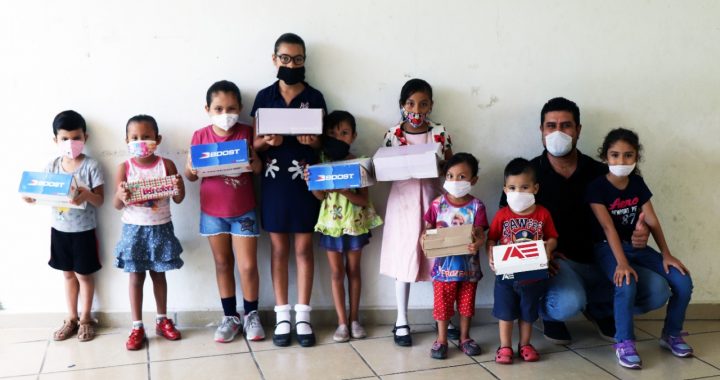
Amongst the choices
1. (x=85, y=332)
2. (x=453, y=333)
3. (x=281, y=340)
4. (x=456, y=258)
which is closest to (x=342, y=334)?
(x=281, y=340)

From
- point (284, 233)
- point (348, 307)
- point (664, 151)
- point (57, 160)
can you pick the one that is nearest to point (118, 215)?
point (57, 160)

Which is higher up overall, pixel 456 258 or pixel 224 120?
pixel 224 120

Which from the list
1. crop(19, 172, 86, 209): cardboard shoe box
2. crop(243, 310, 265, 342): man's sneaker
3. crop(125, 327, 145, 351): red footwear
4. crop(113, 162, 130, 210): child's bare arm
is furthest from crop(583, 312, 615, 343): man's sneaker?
crop(19, 172, 86, 209): cardboard shoe box

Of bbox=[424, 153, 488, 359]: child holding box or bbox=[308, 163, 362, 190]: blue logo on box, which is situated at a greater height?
bbox=[308, 163, 362, 190]: blue logo on box

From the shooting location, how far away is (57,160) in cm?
304

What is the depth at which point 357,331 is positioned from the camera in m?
3.12

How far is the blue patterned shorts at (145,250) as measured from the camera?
2.96 metres

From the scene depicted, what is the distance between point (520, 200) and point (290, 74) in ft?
4.37

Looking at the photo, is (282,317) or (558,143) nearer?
(558,143)

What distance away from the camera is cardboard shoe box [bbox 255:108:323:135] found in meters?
2.83

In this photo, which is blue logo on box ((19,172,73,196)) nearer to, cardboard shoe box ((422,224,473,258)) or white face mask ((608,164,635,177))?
cardboard shoe box ((422,224,473,258))

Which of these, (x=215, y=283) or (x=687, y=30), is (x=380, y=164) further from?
(x=687, y=30)

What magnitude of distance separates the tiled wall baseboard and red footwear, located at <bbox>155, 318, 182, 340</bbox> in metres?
0.13

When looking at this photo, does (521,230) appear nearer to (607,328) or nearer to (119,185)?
(607,328)
